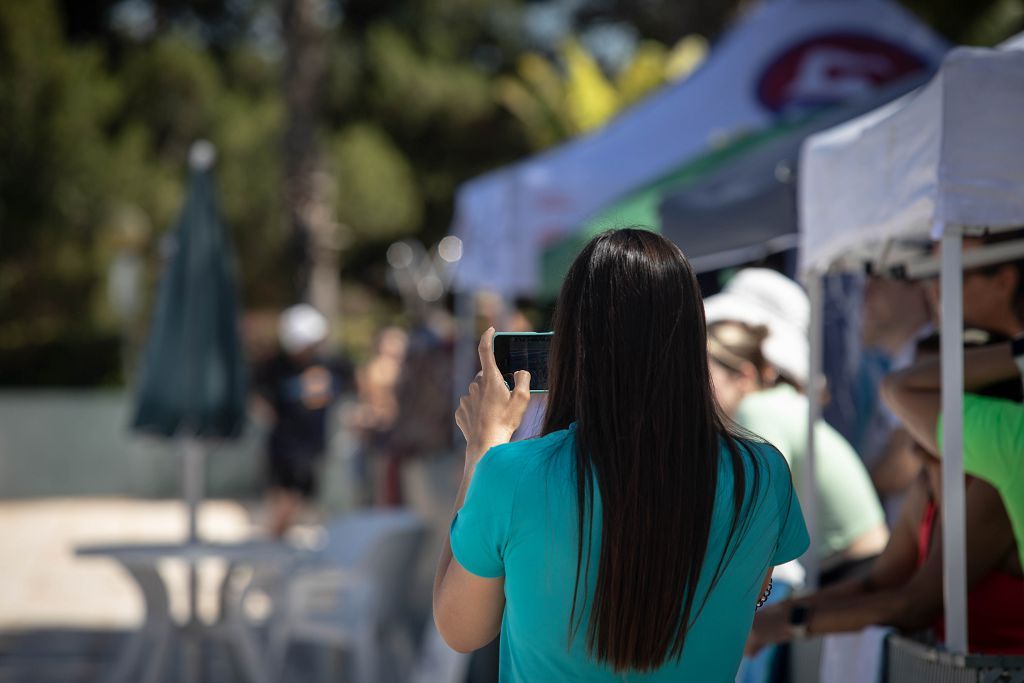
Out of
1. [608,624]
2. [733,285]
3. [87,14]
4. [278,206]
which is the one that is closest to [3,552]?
[733,285]

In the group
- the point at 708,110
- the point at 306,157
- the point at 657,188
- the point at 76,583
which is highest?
the point at 306,157

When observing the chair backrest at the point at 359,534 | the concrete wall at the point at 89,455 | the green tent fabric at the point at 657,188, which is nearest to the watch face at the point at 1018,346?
the chair backrest at the point at 359,534

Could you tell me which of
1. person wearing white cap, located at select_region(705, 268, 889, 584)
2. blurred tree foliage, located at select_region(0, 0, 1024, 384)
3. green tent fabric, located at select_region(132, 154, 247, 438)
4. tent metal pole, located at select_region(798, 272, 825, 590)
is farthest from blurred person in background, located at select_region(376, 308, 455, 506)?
blurred tree foliage, located at select_region(0, 0, 1024, 384)

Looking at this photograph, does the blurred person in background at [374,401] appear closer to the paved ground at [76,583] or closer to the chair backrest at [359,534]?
the paved ground at [76,583]

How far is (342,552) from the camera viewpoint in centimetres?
629

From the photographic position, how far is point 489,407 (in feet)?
6.68

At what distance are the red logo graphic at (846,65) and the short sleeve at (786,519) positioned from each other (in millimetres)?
5591

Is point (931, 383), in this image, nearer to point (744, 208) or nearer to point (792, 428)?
point (792, 428)

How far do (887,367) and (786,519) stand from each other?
2.88 m

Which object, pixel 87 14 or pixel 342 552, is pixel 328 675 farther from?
pixel 87 14

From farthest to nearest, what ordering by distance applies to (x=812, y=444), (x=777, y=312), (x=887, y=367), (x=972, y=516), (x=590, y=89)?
1. (x=590, y=89)
2. (x=887, y=367)
3. (x=777, y=312)
4. (x=812, y=444)
5. (x=972, y=516)

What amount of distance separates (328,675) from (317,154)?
1131cm

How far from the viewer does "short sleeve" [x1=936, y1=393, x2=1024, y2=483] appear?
2670mm

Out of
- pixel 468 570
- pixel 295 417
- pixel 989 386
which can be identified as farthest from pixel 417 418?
pixel 468 570
